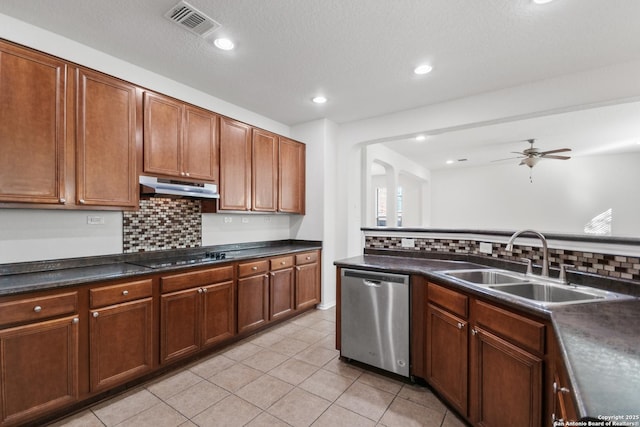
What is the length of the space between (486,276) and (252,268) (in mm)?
2216

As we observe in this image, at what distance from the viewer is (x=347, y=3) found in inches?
75.0

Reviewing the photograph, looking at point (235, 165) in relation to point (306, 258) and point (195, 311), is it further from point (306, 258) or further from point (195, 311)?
point (195, 311)

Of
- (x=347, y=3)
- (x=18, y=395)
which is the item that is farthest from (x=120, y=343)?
(x=347, y=3)

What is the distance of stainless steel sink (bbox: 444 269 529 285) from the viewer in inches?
84.1

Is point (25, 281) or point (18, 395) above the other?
point (25, 281)

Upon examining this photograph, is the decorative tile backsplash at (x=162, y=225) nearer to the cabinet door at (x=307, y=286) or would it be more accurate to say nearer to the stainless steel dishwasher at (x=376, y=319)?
the cabinet door at (x=307, y=286)

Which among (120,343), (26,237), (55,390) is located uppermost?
(26,237)

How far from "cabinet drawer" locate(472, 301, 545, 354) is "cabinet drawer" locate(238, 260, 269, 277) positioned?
84.8 inches

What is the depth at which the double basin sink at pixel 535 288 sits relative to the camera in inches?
64.0

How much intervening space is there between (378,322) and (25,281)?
246cm

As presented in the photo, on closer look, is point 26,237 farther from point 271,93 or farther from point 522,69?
point 522,69

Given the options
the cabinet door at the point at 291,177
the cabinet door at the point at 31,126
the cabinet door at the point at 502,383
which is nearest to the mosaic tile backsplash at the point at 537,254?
the cabinet door at the point at 502,383

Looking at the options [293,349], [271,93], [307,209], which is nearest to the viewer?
[293,349]

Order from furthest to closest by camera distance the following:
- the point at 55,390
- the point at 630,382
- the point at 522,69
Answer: the point at 522,69 < the point at 55,390 < the point at 630,382
